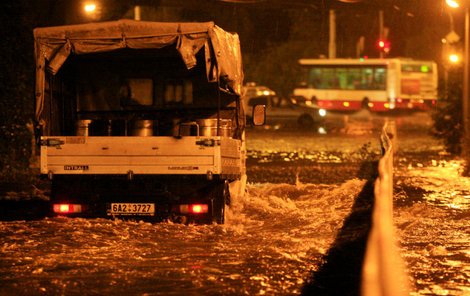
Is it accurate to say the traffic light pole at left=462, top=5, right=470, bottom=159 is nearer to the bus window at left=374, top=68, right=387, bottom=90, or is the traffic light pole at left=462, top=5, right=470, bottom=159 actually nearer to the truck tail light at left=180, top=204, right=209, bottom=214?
the truck tail light at left=180, top=204, right=209, bottom=214

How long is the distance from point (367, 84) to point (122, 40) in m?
42.7

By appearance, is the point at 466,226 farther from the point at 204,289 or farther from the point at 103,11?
the point at 103,11

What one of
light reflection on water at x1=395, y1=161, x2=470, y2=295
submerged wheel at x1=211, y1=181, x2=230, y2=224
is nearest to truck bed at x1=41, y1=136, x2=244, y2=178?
submerged wheel at x1=211, y1=181, x2=230, y2=224

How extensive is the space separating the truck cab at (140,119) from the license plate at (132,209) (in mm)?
13

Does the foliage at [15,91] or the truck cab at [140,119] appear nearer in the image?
the truck cab at [140,119]

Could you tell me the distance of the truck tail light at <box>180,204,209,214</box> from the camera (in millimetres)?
12383

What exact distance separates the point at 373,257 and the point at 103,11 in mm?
30051

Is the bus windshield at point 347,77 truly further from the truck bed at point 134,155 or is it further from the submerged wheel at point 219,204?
the truck bed at point 134,155

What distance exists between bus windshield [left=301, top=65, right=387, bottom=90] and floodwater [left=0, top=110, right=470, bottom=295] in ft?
115

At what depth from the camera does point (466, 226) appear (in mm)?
13242

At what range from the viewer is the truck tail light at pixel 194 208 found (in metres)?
12.4

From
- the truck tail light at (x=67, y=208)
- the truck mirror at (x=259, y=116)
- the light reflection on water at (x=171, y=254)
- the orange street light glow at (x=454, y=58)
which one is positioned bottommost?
the light reflection on water at (x=171, y=254)

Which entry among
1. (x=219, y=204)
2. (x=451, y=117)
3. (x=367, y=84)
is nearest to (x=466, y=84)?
(x=451, y=117)

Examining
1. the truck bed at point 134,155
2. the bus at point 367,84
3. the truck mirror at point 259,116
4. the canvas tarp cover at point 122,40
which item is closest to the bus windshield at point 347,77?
the bus at point 367,84
